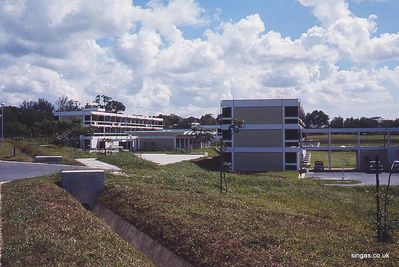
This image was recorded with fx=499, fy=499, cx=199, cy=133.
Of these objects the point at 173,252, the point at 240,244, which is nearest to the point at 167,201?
the point at 173,252

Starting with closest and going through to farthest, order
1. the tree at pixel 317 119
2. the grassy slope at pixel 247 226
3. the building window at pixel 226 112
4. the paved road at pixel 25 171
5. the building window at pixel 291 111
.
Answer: the grassy slope at pixel 247 226, the paved road at pixel 25 171, the building window at pixel 291 111, the building window at pixel 226 112, the tree at pixel 317 119

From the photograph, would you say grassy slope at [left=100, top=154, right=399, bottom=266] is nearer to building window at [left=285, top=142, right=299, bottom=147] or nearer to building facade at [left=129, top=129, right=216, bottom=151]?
building window at [left=285, top=142, right=299, bottom=147]

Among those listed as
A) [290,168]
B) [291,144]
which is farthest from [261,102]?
[290,168]

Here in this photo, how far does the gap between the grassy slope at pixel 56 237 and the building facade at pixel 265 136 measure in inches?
1844

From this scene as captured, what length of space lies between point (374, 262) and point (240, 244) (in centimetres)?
322

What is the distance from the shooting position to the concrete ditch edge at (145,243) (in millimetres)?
13641

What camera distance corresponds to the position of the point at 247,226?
14734 mm

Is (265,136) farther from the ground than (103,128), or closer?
closer

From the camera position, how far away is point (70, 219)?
54.6 ft

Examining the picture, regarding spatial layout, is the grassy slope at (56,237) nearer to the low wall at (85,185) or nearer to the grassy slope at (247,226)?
the grassy slope at (247,226)

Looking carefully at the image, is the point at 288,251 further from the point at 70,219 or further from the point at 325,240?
the point at 70,219

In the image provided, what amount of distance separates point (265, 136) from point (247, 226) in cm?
5209

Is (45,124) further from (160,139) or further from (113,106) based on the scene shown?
(113,106)

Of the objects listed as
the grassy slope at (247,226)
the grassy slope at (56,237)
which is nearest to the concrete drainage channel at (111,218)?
the grassy slope at (247,226)
